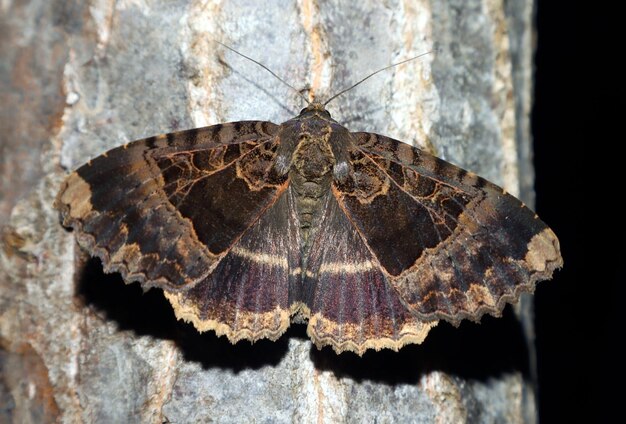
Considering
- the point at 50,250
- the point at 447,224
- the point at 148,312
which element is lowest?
the point at 148,312

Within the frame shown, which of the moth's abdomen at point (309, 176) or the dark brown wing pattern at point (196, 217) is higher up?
the moth's abdomen at point (309, 176)

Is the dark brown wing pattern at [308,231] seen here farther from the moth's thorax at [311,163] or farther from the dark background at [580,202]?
the dark background at [580,202]

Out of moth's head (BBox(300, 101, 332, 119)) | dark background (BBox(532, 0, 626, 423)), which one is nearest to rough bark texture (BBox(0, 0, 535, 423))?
moth's head (BBox(300, 101, 332, 119))

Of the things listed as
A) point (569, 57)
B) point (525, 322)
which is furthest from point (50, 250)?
point (569, 57)

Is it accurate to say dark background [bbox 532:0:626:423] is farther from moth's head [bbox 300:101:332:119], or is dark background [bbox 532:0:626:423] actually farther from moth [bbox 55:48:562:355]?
moth's head [bbox 300:101:332:119]

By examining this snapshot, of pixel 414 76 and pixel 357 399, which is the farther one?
pixel 414 76

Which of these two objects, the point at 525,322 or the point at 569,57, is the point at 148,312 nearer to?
the point at 525,322

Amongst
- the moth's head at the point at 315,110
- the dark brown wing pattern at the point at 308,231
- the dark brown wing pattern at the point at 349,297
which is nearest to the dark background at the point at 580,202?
the dark brown wing pattern at the point at 308,231
